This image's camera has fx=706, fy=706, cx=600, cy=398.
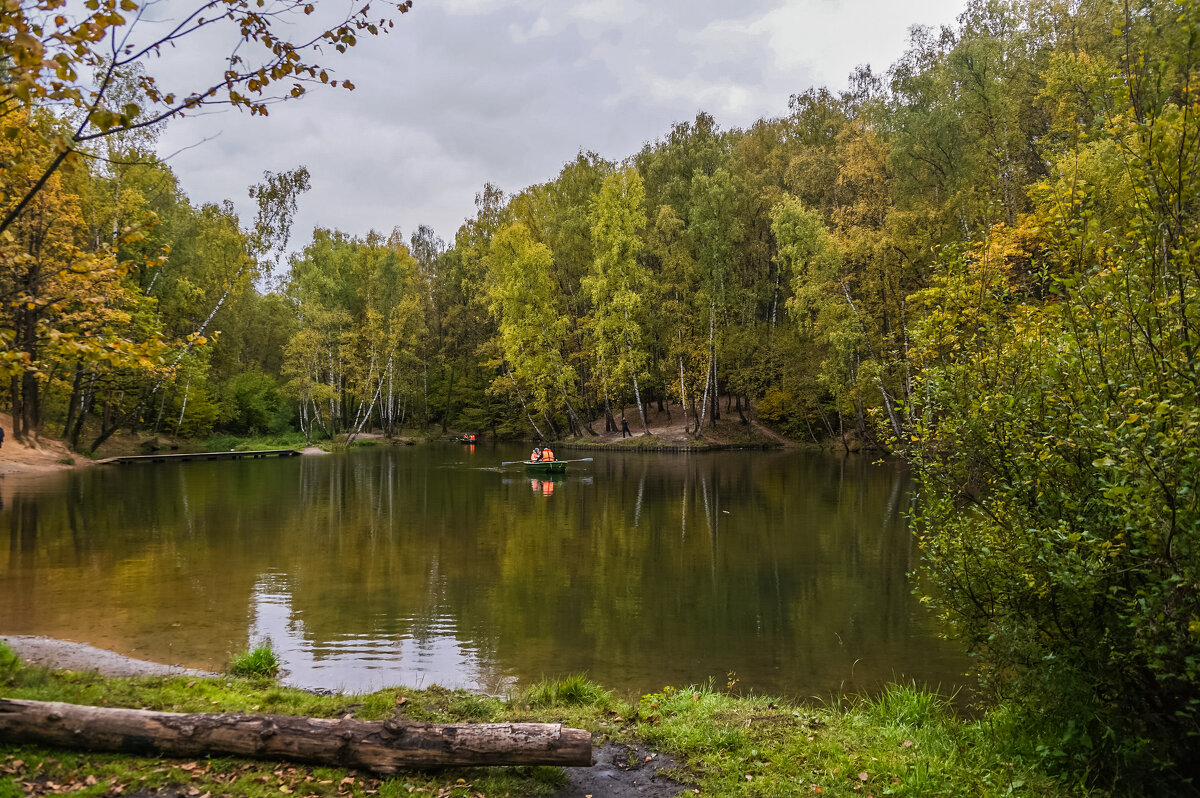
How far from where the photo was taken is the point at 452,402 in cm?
5903

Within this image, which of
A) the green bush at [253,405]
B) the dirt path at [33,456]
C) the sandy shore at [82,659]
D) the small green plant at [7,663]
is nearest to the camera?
the small green plant at [7,663]

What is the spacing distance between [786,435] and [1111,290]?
4064cm

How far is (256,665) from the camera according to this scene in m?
7.64

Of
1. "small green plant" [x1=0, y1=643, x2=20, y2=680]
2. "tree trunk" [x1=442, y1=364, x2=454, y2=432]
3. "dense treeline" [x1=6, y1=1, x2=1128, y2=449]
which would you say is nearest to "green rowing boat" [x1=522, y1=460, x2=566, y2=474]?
"dense treeline" [x1=6, y1=1, x2=1128, y2=449]

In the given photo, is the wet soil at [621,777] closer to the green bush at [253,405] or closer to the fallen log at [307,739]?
the fallen log at [307,739]

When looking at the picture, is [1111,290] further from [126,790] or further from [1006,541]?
[126,790]

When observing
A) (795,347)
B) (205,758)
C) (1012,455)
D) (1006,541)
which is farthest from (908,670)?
(795,347)

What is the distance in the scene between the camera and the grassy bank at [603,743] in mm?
4363

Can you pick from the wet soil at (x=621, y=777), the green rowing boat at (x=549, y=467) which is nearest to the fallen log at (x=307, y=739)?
the wet soil at (x=621, y=777)

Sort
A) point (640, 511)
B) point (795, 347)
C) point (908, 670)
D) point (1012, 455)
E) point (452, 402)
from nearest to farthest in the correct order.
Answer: point (1012, 455) → point (908, 670) → point (640, 511) → point (795, 347) → point (452, 402)

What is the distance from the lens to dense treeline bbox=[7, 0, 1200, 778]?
4316mm

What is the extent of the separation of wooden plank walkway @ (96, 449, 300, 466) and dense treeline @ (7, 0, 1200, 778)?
2.17 metres

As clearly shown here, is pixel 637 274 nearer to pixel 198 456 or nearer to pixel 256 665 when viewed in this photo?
pixel 198 456

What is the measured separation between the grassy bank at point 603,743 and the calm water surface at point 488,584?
1452 mm
